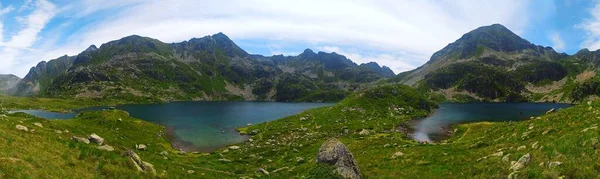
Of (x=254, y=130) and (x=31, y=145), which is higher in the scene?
(x=31, y=145)

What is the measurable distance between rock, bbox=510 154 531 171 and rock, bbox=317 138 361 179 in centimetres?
1176

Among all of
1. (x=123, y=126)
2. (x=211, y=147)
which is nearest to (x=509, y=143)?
(x=211, y=147)

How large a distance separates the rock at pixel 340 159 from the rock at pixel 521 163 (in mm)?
11761

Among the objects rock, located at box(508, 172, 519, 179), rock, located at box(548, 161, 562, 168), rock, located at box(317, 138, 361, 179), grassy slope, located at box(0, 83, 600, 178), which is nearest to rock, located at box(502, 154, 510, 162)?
grassy slope, located at box(0, 83, 600, 178)

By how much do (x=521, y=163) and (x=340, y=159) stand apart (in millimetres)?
13651

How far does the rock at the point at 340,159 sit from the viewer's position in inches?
1113

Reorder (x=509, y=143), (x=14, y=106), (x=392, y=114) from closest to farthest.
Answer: (x=509, y=143) < (x=392, y=114) < (x=14, y=106)

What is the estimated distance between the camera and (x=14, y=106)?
188 m

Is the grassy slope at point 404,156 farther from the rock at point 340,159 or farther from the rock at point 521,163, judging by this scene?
the rock at point 340,159

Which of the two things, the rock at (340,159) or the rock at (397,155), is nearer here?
the rock at (340,159)

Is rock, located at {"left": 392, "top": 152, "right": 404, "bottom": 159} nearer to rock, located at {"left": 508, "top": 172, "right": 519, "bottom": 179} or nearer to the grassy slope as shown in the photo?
the grassy slope

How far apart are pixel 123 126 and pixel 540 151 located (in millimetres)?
81554

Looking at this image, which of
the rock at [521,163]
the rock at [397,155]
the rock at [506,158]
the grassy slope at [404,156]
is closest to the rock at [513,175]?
the grassy slope at [404,156]

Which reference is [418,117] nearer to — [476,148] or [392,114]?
[392,114]
